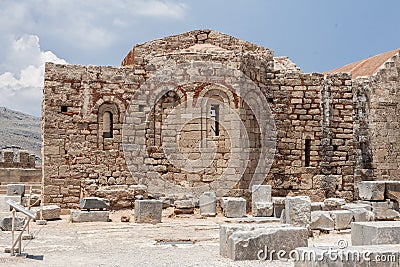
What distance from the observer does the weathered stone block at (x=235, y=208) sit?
13.3 meters

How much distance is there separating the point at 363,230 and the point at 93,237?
5.15m

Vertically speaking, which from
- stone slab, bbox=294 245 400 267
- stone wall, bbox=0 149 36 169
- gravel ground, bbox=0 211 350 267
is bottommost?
gravel ground, bbox=0 211 350 267

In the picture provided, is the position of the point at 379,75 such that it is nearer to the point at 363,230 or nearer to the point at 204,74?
the point at 204,74

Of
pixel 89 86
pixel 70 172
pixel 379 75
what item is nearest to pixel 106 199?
pixel 70 172

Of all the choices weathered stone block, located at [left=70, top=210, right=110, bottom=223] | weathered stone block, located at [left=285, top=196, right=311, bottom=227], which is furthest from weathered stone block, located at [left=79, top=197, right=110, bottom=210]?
weathered stone block, located at [left=285, top=196, right=311, bottom=227]

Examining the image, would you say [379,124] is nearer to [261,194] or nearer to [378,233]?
[261,194]

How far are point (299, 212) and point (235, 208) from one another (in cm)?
334

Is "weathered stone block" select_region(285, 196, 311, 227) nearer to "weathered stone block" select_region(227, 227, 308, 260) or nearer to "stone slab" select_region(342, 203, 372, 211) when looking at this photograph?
"weathered stone block" select_region(227, 227, 308, 260)

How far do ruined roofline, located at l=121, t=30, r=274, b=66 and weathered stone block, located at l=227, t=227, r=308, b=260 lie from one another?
9.52 m

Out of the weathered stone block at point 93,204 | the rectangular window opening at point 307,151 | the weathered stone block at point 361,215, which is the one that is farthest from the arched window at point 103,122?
the weathered stone block at point 361,215

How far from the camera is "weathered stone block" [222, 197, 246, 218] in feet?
43.6

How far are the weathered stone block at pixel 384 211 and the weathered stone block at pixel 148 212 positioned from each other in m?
5.13

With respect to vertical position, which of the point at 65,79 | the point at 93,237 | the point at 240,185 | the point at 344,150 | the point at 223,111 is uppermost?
the point at 65,79

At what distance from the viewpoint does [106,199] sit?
45.7ft
